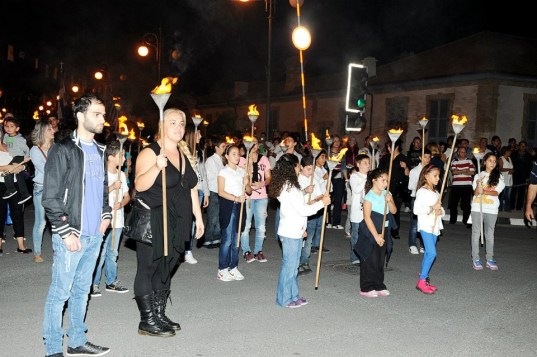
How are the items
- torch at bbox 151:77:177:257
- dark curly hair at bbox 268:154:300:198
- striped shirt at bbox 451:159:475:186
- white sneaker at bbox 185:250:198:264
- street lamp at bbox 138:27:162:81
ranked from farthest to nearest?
street lamp at bbox 138:27:162:81 → striped shirt at bbox 451:159:475:186 → white sneaker at bbox 185:250:198:264 → dark curly hair at bbox 268:154:300:198 → torch at bbox 151:77:177:257

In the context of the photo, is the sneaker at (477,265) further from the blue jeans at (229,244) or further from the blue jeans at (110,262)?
the blue jeans at (110,262)

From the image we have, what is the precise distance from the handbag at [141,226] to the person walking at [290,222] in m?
1.71

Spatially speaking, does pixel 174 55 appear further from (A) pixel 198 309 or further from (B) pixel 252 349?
(B) pixel 252 349

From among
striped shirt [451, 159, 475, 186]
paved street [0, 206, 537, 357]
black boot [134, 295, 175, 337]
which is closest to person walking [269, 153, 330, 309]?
paved street [0, 206, 537, 357]

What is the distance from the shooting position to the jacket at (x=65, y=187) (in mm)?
4148

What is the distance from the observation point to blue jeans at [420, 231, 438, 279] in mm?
7184

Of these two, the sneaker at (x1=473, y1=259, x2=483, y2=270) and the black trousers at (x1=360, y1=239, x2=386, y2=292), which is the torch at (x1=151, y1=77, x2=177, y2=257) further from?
the sneaker at (x1=473, y1=259, x2=483, y2=270)

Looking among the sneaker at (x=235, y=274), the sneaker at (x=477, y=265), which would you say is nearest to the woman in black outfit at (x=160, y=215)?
the sneaker at (x=235, y=274)

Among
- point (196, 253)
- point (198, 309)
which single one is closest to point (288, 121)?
point (196, 253)

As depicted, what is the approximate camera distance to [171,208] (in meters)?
5.08

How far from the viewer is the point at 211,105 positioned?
46969 millimetres

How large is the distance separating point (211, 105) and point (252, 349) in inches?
1693

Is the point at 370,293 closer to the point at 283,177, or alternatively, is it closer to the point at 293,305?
the point at 293,305

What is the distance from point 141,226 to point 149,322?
0.92 metres
